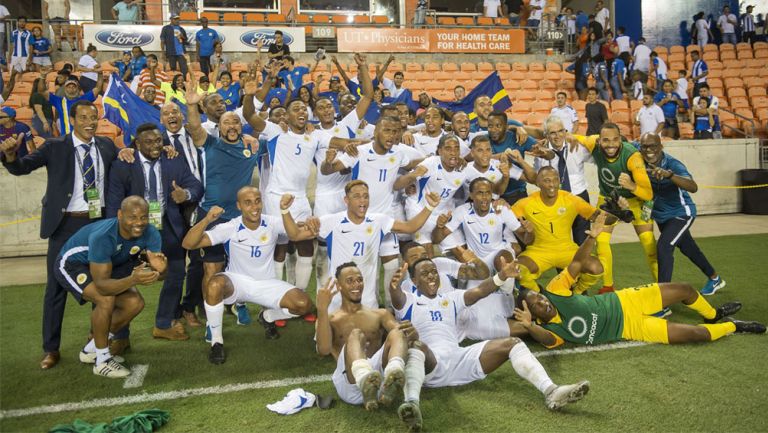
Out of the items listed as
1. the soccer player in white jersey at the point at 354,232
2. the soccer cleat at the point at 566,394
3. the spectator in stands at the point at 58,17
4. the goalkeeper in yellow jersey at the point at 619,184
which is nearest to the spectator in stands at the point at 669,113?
the goalkeeper in yellow jersey at the point at 619,184

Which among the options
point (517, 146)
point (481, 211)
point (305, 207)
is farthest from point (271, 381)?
point (517, 146)

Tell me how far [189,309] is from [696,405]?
16.2 ft

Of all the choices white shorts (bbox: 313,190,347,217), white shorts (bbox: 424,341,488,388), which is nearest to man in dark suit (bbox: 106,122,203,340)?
white shorts (bbox: 313,190,347,217)

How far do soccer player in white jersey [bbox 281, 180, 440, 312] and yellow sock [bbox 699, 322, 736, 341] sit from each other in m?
2.72

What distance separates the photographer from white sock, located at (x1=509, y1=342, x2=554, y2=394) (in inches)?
173

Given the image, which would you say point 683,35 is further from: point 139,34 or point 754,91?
point 139,34

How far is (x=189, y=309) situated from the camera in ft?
22.4

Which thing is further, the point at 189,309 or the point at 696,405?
the point at 189,309

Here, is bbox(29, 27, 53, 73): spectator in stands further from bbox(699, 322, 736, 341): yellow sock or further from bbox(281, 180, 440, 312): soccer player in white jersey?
bbox(699, 322, 736, 341): yellow sock

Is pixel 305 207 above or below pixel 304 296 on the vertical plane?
above

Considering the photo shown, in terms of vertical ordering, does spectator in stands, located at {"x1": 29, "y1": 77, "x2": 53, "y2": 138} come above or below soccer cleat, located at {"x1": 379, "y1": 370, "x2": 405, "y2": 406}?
above

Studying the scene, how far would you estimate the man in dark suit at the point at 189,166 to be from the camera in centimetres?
646

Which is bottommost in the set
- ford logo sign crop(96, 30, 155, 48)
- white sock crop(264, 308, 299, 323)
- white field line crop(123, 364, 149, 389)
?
white field line crop(123, 364, 149, 389)

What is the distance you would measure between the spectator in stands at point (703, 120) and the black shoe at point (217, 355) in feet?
45.2
